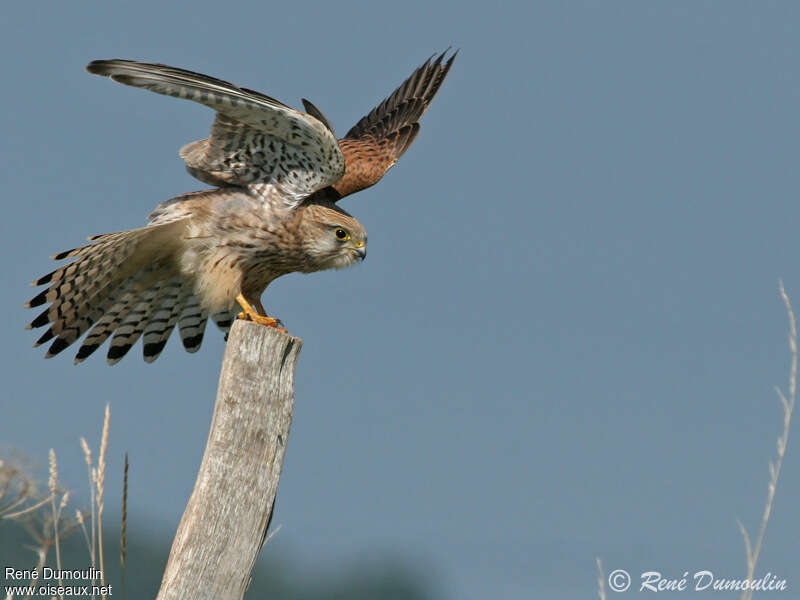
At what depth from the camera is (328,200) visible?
5.42m

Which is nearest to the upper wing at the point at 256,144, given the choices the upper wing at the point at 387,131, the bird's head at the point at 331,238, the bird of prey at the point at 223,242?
the bird of prey at the point at 223,242

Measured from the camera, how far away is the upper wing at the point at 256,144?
4.00 m

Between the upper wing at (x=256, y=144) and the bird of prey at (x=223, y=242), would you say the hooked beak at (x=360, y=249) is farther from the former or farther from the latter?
the upper wing at (x=256, y=144)

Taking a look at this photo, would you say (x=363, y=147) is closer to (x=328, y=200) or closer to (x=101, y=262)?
(x=328, y=200)

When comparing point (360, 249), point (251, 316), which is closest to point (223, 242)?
point (251, 316)

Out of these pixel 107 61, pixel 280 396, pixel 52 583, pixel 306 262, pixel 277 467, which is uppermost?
pixel 107 61

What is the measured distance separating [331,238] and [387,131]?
169 cm

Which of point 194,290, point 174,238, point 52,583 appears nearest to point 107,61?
point 174,238

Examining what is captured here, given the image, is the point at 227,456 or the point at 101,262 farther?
the point at 101,262

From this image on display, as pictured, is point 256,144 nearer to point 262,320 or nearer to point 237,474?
point 262,320

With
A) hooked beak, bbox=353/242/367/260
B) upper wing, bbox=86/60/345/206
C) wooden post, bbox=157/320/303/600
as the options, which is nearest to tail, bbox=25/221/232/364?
upper wing, bbox=86/60/345/206

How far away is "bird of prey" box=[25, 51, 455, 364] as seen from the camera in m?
4.65

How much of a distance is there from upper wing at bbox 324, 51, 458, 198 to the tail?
1.12 meters

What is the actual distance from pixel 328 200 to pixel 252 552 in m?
2.81
